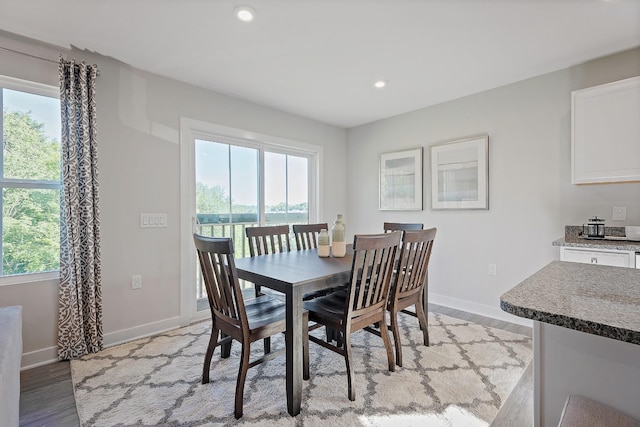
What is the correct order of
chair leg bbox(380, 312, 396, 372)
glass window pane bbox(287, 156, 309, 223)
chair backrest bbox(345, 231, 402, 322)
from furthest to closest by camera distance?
glass window pane bbox(287, 156, 309, 223)
chair leg bbox(380, 312, 396, 372)
chair backrest bbox(345, 231, 402, 322)

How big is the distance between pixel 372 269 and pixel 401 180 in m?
2.38

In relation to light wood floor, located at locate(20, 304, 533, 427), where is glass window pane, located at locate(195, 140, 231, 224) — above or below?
above

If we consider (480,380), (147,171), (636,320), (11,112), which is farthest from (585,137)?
(11,112)

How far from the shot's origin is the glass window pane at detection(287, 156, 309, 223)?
4.14 m

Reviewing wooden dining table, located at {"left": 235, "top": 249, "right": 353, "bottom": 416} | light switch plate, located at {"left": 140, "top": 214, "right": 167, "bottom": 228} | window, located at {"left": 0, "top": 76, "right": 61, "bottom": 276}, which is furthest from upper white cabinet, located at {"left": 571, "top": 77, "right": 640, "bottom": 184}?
window, located at {"left": 0, "top": 76, "right": 61, "bottom": 276}

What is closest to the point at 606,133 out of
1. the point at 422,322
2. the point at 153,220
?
the point at 422,322

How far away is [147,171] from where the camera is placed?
9.25 ft

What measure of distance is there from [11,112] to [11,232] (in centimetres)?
90

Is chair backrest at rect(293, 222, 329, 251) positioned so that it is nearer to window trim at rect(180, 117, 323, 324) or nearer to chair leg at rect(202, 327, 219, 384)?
window trim at rect(180, 117, 323, 324)

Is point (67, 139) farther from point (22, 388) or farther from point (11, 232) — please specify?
point (22, 388)

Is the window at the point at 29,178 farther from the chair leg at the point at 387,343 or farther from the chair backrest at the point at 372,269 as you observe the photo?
the chair leg at the point at 387,343

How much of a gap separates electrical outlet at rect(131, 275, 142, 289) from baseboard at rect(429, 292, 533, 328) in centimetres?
322

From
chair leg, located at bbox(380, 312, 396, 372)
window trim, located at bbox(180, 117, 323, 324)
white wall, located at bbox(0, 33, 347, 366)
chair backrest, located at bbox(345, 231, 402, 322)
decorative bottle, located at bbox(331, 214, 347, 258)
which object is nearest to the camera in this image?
chair backrest, located at bbox(345, 231, 402, 322)

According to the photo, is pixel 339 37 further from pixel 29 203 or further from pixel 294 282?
pixel 29 203
